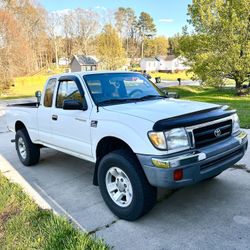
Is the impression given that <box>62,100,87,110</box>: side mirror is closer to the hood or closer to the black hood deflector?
the hood

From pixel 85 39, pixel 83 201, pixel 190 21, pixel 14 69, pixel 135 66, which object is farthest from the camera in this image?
pixel 135 66

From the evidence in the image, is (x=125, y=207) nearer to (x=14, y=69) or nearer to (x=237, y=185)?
(x=237, y=185)

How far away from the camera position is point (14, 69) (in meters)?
28.0

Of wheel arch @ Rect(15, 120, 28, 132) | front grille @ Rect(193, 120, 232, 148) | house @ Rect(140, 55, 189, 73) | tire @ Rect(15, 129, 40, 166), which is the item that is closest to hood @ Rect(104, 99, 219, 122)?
front grille @ Rect(193, 120, 232, 148)

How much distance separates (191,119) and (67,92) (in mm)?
2224

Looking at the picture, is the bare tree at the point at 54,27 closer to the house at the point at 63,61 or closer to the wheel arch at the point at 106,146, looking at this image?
the house at the point at 63,61

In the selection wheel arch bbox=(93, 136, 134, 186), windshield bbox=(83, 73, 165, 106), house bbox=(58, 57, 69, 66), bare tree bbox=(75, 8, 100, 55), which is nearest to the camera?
wheel arch bbox=(93, 136, 134, 186)

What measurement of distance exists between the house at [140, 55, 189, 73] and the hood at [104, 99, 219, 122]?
71809mm

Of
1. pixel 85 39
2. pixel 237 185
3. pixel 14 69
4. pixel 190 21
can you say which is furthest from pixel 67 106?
pixel 85 39

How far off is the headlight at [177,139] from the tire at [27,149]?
11.4 feet

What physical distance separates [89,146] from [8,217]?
135 centimetres

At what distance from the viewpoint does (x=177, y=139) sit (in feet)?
10.2

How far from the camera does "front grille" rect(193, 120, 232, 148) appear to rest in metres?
3.26

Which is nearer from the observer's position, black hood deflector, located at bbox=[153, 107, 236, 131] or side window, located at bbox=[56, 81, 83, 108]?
black hood deflector, located at bbox=[153, 107, 236, 131]
